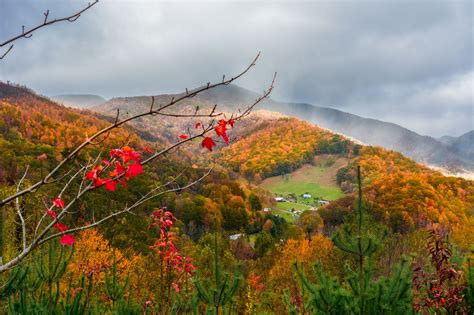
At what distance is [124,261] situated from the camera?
26.6 m

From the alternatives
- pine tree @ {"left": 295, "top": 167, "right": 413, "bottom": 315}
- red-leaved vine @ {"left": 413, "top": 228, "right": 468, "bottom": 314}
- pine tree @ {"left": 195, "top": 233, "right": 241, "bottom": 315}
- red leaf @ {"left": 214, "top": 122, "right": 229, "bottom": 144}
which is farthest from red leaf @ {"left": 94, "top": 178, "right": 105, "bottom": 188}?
red-leaved vine @ {"left": 413, "top": 228, "right": 468, "bottom": 314}

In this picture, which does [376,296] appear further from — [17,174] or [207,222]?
[207,222]

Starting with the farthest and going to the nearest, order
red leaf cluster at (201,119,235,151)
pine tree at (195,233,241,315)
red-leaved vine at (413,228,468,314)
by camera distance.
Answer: red-leaved vine at (413,228,468,314) < pine tree at (195,233,241,315) < red leaf cluster at (201,119,235,151)

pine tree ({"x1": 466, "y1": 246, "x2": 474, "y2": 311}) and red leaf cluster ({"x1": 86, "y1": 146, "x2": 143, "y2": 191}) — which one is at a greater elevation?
red leaf cluster ({"x1": 86, "y1": 146, "x2": 143, "y2": 191})

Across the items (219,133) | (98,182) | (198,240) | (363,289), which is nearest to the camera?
(98,182)

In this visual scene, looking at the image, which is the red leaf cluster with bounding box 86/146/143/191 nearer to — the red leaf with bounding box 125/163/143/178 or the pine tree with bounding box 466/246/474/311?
the red leaf with bounding box 125/163/143/178

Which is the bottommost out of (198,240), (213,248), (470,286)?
(198,240)

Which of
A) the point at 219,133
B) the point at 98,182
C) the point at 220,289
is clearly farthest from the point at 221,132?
the point at 220,289

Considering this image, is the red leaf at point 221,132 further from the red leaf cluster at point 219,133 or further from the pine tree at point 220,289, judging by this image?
the pine tree at point 220,289

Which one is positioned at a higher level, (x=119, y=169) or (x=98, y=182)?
(x=119, y=169)

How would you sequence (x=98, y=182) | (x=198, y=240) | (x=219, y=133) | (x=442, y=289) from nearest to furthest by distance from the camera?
1. (x=98, y=182)
2. (x=219, y=133)
3. (x=442, y=289)
4. (x=198, y=240)

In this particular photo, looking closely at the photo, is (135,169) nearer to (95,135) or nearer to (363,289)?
(95,135)

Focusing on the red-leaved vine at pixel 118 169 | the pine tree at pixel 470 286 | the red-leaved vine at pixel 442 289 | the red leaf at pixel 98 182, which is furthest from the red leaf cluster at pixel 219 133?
the pine tree at pixel 470 286

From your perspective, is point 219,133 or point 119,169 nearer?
point 119,169
